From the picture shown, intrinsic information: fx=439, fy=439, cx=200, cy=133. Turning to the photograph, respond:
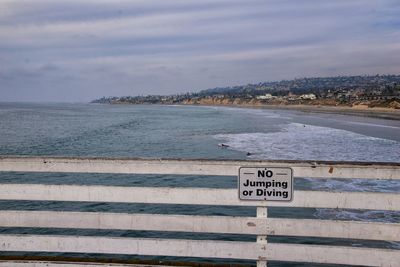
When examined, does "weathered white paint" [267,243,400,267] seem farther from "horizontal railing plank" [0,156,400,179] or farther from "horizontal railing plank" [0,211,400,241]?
"horizontal railing plank" [0,156,400,179]

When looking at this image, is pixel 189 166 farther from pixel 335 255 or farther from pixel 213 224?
pixel 335 255

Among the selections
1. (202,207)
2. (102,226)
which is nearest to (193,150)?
(202,207)

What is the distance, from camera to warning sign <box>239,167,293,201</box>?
13.4ft

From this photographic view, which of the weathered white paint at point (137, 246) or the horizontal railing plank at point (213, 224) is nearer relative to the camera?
the horizontal railing plank at point (213, 224)

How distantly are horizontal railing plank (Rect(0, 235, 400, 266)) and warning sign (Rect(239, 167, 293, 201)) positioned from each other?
477 millimetres

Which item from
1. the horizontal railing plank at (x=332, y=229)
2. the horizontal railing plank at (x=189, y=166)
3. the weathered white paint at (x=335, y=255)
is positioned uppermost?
the horizontal railing plank at (x=189, y=166)

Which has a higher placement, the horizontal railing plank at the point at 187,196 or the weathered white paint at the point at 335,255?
the horizontal railing plank at the point at 187,196

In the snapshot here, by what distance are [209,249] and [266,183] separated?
2.79ft

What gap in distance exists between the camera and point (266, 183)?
161 inches

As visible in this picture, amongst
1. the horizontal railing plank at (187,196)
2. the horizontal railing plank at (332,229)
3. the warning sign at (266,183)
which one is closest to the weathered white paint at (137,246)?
the horizontal railing plank at (332,229)

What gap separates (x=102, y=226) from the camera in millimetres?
4340

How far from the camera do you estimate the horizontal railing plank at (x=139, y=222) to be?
4.17 metres

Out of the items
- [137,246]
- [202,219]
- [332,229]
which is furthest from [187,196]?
Answer: [332,229]

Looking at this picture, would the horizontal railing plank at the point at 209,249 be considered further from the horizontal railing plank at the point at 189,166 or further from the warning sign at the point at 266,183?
the horizontal railing plank at the point at 189,166
